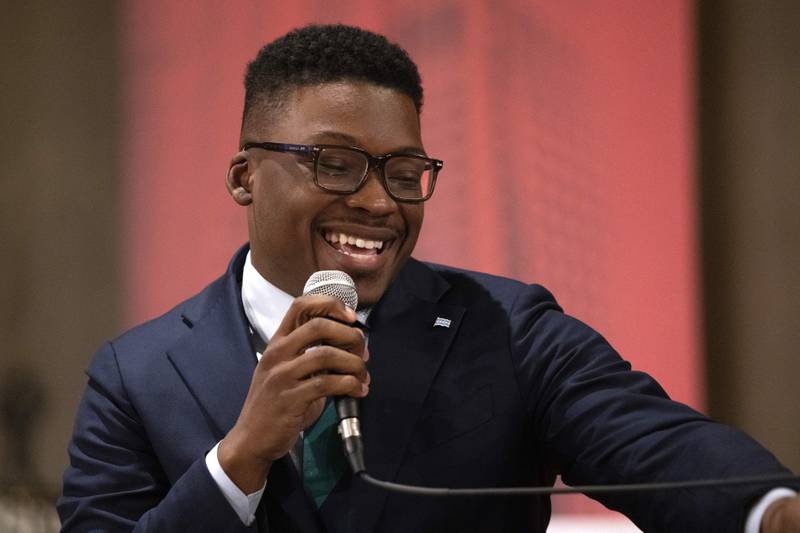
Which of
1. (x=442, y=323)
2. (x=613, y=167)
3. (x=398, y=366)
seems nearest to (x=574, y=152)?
(x=613, y=167)

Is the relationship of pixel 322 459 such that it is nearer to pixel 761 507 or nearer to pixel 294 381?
pixel 294 381

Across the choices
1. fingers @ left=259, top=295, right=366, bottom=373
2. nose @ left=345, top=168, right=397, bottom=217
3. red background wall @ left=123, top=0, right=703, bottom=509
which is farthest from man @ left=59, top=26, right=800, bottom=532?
red background wall @ left=123, top=0, right=703, bottom=509

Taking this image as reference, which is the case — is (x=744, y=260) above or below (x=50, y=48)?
below

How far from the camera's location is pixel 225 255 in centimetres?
273

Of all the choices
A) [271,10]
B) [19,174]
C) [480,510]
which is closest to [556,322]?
[480,510]

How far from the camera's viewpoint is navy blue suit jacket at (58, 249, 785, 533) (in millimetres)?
1258

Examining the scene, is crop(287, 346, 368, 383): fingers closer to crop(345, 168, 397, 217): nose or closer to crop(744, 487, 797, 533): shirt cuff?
crop(345, 168, 397, 217): nose

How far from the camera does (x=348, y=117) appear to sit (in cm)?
139

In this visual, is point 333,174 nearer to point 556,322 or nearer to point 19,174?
point 556,322

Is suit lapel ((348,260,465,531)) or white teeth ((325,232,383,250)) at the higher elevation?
white teeth ((325,232,383,250))

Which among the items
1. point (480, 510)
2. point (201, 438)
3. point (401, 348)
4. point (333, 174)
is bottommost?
point (480, 510)

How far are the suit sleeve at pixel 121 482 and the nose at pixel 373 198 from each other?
440 millimetres

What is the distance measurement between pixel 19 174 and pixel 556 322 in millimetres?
2109

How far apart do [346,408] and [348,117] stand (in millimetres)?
496
